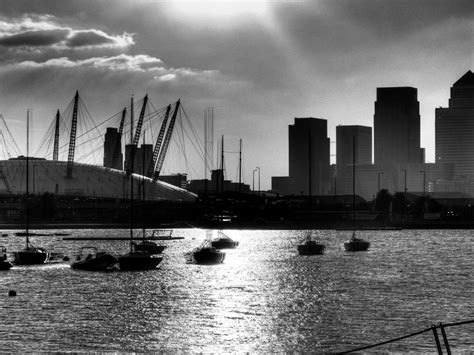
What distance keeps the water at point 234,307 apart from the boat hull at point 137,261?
1.74 m

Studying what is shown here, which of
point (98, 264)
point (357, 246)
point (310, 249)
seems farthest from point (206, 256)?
point (357, 246)

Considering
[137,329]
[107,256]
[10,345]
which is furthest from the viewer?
[107,256]

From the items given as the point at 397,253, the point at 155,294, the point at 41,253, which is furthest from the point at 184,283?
the point at 397,253

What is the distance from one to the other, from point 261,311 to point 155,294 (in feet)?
56.4

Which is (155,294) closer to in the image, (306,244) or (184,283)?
(184,283)

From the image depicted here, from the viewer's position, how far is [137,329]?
218ft

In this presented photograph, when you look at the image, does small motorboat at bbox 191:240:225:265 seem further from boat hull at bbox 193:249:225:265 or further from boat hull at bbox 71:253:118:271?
boat hull at bbox 71:253:118:271

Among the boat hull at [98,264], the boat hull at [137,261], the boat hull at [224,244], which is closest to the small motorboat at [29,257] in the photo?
the boat hull at [98,264]

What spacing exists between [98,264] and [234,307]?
4563 centimetres

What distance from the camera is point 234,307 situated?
80.6 meters

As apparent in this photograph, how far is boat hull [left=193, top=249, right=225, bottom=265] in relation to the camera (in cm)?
13288

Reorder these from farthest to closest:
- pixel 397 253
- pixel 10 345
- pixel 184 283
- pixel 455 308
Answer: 1. pixel 397 253
2. pixel 184 283
3. pixel 455 308
4. pixel 10 345

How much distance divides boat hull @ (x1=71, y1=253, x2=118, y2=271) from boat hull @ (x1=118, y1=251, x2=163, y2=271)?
3098 mm

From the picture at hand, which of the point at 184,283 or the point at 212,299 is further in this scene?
the point at 184,283
